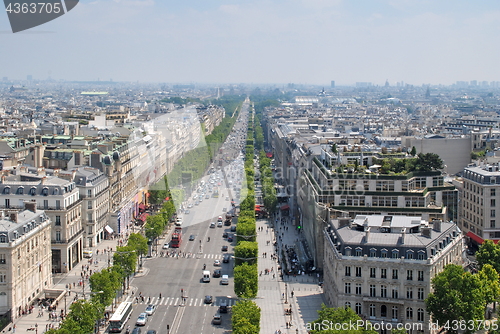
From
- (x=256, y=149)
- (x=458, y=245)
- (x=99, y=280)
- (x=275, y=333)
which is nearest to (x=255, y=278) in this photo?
(x=275, y=333)

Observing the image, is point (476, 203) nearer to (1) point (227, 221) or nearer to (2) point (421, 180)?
(2) point (421, 180)

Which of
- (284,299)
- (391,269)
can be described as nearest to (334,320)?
(391,269)

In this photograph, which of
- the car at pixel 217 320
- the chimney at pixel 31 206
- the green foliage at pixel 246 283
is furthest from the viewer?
the chimney at pixel 31 206

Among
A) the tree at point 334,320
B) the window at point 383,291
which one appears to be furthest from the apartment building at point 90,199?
the window at point 383,291

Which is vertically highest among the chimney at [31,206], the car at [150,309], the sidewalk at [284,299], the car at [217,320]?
the chimney at [31,206]

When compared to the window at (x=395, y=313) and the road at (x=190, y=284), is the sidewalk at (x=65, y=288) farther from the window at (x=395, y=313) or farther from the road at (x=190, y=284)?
the window at (x=395, y=313)

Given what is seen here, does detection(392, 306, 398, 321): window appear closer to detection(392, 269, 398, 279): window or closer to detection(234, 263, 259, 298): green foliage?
detection(392, 269, 398, 279): window
